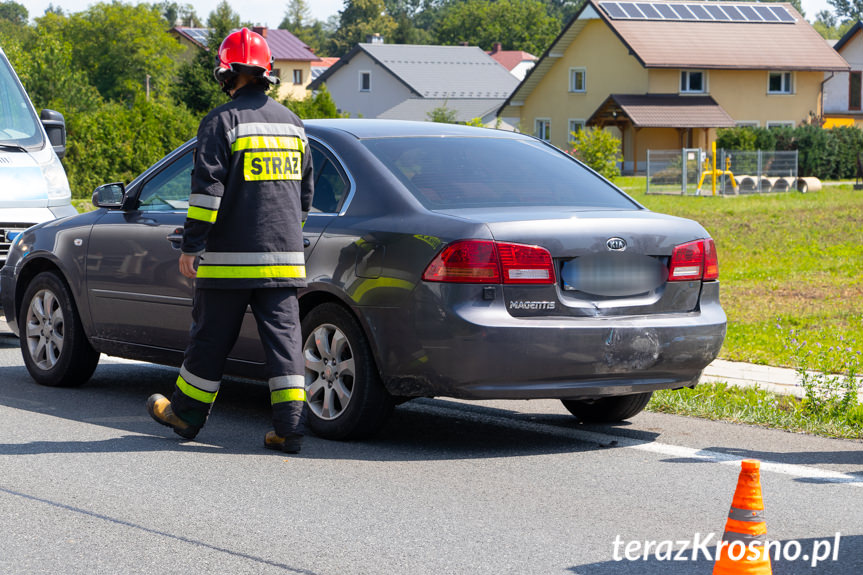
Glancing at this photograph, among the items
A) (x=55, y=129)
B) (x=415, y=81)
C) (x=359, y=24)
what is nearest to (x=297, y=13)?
(x=359, y=24)

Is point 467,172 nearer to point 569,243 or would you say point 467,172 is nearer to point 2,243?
point 569,243

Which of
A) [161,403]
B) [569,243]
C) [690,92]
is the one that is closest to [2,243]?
[161,403]

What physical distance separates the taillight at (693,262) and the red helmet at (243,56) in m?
2.16

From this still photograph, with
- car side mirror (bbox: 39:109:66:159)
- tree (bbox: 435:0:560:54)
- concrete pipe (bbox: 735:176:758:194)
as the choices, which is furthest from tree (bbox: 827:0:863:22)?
car side mirror (bbox: 39:109:66:159)

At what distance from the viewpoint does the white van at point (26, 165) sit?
11.3 m

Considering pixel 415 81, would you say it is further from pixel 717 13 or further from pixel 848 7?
pixel 848 7

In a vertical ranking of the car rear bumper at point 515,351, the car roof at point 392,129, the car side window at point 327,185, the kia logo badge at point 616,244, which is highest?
the car roof at point 392,129

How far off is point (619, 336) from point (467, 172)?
1256 millimetres

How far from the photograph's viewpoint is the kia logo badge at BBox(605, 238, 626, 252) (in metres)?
6.47

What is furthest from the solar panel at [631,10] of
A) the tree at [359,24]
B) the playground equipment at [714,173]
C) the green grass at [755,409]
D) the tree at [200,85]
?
the tree at [359,24]

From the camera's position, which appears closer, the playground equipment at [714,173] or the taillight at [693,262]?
the taillight at [693,262]

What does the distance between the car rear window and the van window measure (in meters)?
5.84

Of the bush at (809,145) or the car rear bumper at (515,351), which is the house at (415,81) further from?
the car rear bumper at (515,351)

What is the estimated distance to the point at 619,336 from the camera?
6.44 m
